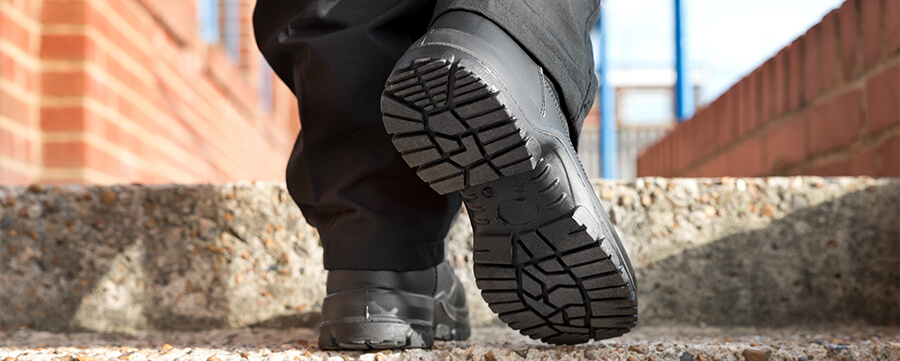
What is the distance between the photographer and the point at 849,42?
1316 mm

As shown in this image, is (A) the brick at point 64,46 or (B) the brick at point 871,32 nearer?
(B) the brick at point 871,32

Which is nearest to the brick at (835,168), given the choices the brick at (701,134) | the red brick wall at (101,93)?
the brick at (701,134)

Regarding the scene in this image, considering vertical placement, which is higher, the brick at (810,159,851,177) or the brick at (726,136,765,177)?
the brick at (726,136,765,177)

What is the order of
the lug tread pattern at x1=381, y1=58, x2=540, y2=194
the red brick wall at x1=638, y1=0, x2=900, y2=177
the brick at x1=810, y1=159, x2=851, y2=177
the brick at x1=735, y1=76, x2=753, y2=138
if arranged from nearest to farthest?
the lug tread pattern at x1=381, y1=58, x2=540, y2=194, the red brick wall at x1=638, y1=0, x2=900, y2=177, the brick at x1=810, y1=159, x2=851, y2=177, the brick at x1=735, y1=76, x2=753, y2=138

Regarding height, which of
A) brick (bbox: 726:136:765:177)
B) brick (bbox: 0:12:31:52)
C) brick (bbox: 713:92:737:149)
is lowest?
brick (bbox: 726:136:765:177)

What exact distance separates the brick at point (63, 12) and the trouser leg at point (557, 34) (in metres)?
1.20

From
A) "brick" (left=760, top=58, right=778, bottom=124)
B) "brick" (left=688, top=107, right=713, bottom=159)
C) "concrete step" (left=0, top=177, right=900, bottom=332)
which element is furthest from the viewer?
"brick" (left=688, top=107, right=713, bottom=159)

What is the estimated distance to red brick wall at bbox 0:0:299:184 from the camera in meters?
1.54

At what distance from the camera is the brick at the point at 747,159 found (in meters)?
1.63

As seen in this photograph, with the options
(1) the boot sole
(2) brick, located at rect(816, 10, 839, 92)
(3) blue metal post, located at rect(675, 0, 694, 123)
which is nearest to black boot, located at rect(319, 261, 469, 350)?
(1) the boot sole

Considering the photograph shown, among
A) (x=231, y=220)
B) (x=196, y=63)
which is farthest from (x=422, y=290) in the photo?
(x=196, y=63)

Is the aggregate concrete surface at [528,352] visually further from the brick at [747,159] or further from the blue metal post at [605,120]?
the blue metal post at [605,120]

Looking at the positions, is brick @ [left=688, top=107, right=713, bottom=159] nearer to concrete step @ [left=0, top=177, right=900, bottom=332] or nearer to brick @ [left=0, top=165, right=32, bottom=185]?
concrete step @ [left=0, top=177, right=900, bottom=332]

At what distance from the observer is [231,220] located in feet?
3.70
